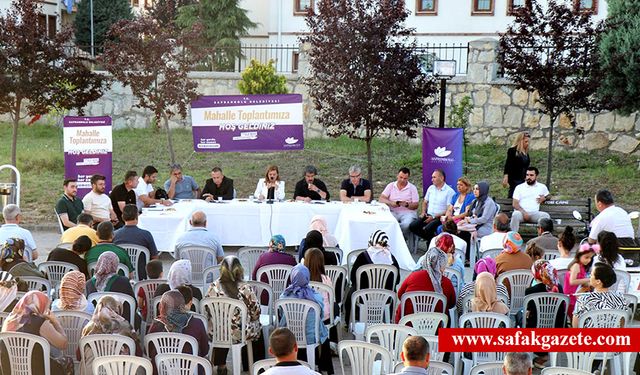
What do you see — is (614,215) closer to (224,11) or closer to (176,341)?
(176,341)

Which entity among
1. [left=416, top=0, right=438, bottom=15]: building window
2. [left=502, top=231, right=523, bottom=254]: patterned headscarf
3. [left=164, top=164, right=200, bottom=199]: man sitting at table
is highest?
[left=416, top=0, right=438, bottom=15]: building window

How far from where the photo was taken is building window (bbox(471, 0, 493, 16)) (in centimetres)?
3062

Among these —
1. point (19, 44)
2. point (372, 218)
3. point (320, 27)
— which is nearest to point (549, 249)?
point (372, 218)

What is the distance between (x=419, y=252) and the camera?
15.3 meters

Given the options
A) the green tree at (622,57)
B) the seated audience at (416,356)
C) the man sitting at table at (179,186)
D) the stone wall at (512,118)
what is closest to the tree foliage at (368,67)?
the man sitting at table at (179,186)

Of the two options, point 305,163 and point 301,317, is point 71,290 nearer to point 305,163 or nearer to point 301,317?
point 301,317

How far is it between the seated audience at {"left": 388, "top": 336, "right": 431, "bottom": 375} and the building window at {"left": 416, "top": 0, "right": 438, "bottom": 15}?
2552 cm

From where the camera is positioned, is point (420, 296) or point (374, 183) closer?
point (420, 296)

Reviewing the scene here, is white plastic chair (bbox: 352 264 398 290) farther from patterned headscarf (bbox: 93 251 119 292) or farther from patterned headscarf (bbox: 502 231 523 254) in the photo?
patterned headscarf (bbox: 93 251 119 292)

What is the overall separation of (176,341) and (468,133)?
15.3 m

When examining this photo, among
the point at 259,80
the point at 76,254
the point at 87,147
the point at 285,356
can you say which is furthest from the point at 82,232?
the point at 259,80

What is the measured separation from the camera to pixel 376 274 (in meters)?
10.4

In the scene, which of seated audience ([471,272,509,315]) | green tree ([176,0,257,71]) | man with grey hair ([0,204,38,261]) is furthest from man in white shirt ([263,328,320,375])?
green tree ([176,0,257,71])

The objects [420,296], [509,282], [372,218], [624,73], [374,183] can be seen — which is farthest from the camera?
[374,183]
